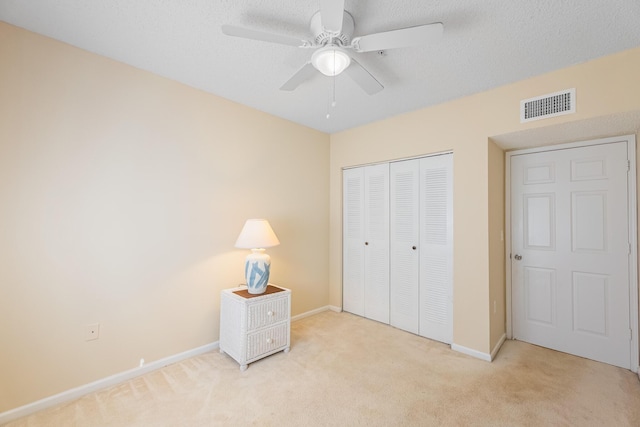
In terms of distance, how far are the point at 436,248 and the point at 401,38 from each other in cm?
202

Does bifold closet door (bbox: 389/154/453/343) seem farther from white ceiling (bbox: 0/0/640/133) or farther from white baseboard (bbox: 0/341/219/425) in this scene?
white baseboard (bbox: 0/341/219/425)

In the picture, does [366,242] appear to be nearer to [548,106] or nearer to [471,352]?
[471,352]

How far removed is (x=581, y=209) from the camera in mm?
2447

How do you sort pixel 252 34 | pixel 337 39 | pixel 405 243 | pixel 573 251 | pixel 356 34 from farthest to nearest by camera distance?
pixel 405 243, pixel 573 251, pixel 356 34, pixel 337 39, pixel 252 34

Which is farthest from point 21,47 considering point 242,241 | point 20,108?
point 242,241

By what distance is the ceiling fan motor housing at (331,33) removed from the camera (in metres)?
1.47

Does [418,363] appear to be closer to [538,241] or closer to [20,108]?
[538,241]

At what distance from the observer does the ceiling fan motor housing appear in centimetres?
147

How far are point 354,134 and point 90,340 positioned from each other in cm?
320

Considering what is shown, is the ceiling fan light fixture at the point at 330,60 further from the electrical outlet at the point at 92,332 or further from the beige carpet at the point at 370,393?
the electrical outlet at the point at 92,332

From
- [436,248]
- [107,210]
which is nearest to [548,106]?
[436,248]

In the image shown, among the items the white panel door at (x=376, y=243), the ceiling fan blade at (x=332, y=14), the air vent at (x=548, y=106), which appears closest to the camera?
the ceiling fan blade at (x=332, y=14)

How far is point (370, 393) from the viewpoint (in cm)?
190

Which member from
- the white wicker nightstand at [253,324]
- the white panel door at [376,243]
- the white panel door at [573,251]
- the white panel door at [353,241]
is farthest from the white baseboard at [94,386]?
the white panel door at [573,251]
